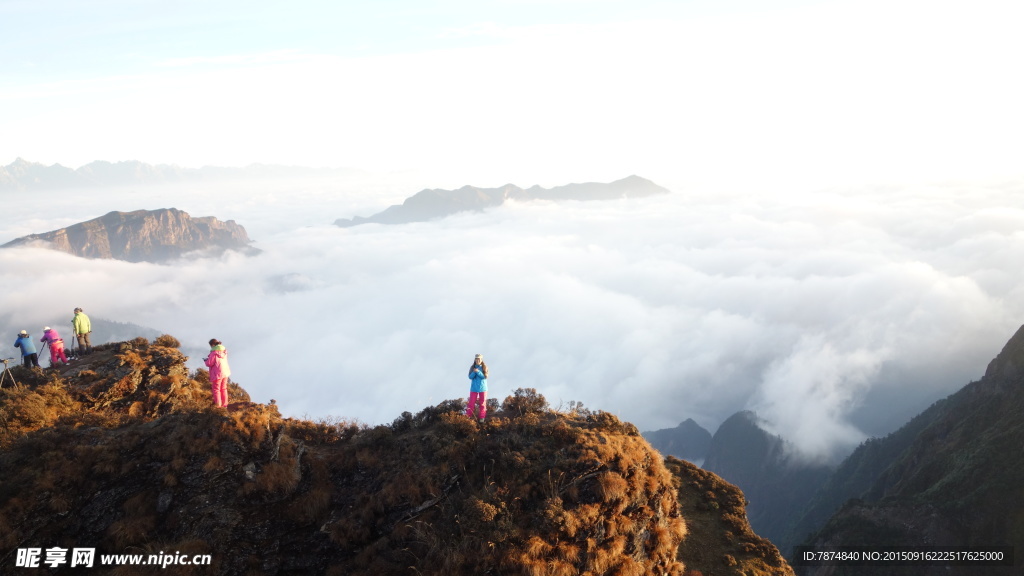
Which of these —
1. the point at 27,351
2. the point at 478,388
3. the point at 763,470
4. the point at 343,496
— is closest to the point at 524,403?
the point at 478,388

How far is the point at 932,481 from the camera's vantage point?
186ft

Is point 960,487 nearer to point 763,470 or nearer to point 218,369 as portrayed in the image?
point 218,369

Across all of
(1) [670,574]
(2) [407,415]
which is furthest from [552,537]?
(2) [407,415]

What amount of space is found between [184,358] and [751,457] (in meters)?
160

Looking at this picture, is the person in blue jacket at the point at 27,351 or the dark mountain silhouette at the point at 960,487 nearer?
the person in blue jacket at the point at 27,351

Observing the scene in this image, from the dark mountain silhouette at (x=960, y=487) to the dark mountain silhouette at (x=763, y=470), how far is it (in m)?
42.6

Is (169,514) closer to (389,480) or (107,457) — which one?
(107,457)

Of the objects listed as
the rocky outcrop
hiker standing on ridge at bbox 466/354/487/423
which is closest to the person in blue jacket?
hiker standing on ridge at bbox 466/354/487/423

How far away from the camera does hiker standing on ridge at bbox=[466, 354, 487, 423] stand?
1584cm

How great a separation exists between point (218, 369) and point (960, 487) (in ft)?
210

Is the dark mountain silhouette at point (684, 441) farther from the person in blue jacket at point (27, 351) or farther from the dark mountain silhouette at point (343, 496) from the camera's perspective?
the person in blue jacket at point (27, 351)

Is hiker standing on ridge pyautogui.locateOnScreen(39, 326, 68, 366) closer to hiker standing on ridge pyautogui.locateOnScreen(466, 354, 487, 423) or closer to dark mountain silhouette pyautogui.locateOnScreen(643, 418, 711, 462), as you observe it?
hiker standing on ridge pyautogui.locateOnScreen(466, 354, 487, 423)

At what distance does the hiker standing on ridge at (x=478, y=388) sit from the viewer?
15844mm

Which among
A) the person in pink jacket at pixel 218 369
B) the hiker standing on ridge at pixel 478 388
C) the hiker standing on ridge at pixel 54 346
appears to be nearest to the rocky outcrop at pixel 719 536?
the hiker standing on ridge at pixel 478 388
